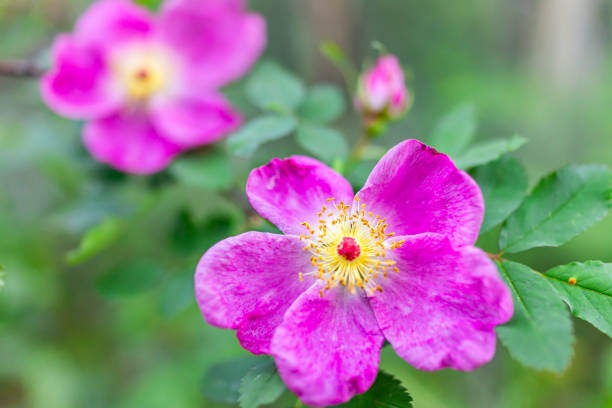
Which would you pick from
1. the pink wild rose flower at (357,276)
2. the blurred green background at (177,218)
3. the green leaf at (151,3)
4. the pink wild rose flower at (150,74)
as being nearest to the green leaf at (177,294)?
the blurred green background at (177,218)

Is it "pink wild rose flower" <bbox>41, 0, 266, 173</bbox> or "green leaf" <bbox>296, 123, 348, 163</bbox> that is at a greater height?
"green leaf" <bbox>296, 123, 348, 163</bbox>

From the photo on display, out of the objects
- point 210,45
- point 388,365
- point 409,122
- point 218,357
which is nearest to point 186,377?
point 218,357

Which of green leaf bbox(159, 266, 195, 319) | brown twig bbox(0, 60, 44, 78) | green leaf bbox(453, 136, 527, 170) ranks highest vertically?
green leaf bbox(453, 136, 527, 170)

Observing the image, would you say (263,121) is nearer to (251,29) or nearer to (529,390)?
(251,29)

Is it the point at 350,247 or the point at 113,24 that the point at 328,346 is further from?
the point at 113,24

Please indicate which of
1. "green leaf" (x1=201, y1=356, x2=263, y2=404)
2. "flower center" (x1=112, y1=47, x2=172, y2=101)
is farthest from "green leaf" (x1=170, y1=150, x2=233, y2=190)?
"green leaf" (x1=201, y1=356, x2=263, y2=404)

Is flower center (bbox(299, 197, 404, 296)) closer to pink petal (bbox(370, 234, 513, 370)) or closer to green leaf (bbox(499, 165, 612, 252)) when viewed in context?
pink petal (bbox(370, 234, 513, 370))

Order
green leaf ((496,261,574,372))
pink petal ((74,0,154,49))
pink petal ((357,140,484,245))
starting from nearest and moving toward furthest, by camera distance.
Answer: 1. green leaf ((496,261,574,372))
2. pink petal ((357,140,484,245))
3. pink petal ((74,0,154,49))
